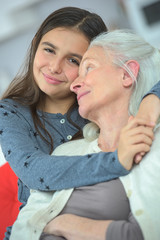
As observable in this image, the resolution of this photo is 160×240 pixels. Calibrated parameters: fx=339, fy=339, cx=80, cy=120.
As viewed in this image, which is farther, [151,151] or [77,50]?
[77,50]

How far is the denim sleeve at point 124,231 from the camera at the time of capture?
2.76 ft

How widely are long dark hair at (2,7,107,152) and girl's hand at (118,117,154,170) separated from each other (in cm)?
54

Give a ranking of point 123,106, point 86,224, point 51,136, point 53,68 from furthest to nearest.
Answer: point 51,136
point 53,68
point 123,106
point 86,224

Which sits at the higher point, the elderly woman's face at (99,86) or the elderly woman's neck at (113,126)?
the elderly woman's face at (99,86)

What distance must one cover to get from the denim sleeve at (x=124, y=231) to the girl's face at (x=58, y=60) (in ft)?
2.25

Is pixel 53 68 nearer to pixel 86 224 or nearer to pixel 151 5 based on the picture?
pixel 86 224

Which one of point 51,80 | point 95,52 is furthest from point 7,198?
point 95,52

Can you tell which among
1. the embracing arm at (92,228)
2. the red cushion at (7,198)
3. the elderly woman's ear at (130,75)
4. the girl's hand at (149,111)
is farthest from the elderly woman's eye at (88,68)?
the red cushion at (7,198)

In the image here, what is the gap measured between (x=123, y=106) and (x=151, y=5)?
3.28m

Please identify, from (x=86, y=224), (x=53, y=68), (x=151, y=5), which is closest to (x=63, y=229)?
(x=86, y=224)

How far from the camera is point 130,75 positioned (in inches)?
45.4

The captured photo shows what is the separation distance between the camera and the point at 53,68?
1.35 meters

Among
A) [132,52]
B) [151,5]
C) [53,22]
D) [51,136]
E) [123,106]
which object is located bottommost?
[151,5]

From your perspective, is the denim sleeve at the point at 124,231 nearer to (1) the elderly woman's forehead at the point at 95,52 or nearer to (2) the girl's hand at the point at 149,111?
(2) the girl's hand at the point at 149,111
